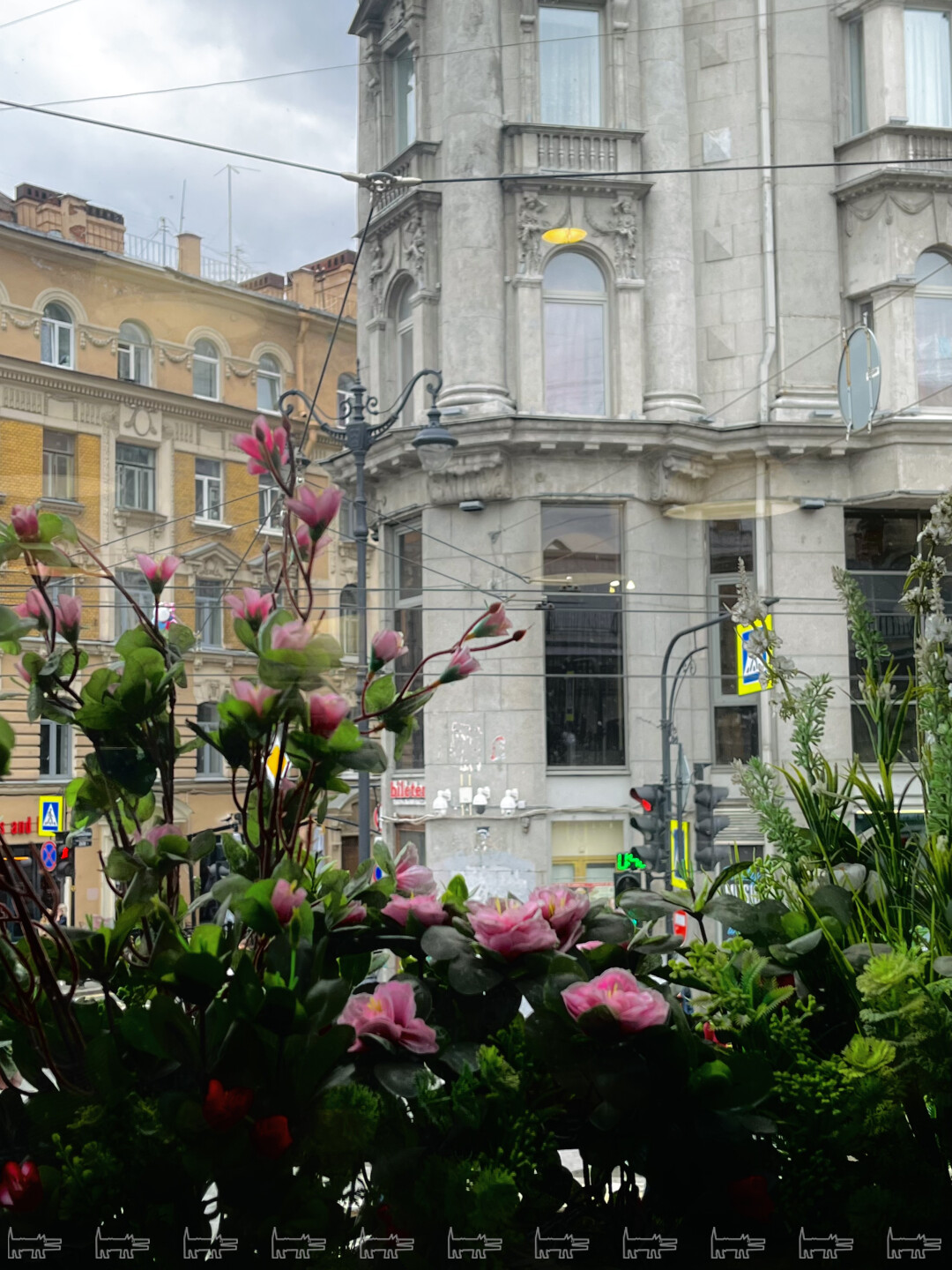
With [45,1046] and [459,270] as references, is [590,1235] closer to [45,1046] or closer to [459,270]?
[45,1046]

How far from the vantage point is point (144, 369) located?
1251cm

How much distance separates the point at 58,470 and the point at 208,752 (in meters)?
9.88

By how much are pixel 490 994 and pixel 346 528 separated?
9.86 meters

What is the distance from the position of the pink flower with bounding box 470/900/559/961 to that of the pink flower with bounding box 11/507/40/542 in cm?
48

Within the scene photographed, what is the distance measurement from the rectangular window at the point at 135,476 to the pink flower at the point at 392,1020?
10.6 m

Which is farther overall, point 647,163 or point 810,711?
point 647,163

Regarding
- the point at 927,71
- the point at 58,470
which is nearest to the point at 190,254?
the point at 58,470

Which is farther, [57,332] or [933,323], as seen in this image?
[57,332]

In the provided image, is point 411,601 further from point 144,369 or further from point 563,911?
point 563,911

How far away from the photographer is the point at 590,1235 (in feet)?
3.54

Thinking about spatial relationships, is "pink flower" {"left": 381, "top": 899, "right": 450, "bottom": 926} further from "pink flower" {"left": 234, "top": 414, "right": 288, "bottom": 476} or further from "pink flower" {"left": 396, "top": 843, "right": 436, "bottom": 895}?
"pink flower" {"left": 234, "top": 414, "right": 288, "bottom": 476}

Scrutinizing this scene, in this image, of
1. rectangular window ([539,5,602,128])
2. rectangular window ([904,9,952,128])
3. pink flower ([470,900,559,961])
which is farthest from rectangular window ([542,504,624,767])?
pink flower ([470,900,559,961])

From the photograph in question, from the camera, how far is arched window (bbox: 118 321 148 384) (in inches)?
490

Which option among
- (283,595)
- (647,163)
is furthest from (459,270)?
(283,595)
